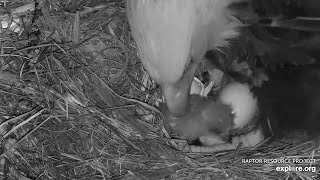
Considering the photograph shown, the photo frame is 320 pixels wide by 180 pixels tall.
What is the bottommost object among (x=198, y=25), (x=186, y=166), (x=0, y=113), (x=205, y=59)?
(x=186, y=166)

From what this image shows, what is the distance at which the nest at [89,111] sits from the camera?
1266 mm

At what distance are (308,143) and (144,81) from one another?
489mm

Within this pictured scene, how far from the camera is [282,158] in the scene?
124 cm

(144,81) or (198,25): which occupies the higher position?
(198,25)

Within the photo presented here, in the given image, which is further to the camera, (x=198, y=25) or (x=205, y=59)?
(x=205, y=59)

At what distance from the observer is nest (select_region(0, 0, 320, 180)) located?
127 cm

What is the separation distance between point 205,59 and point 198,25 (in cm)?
14

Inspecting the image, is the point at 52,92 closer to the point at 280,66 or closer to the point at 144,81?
the point at 144,81

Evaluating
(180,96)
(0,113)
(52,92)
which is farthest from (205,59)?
(0,113)

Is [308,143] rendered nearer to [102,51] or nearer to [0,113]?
[102,51]

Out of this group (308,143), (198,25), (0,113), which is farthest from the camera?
(0,113)

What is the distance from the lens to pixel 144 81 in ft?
→ 4.27

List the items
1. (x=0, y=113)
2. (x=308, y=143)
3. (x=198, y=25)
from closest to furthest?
(x=198, y=25) → (x=308, y=143) → (x=0, y=113)

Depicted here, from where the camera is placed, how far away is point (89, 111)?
50.6 inches
